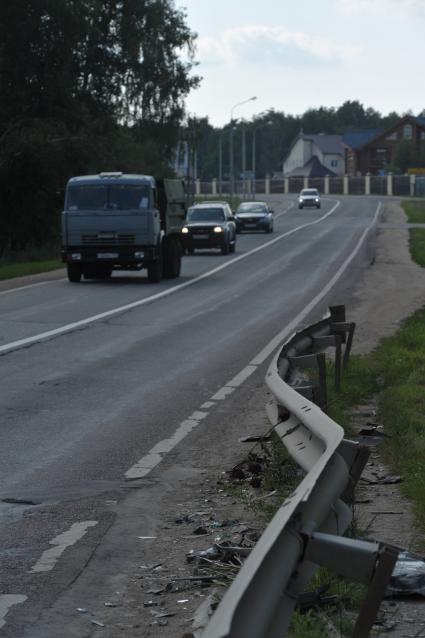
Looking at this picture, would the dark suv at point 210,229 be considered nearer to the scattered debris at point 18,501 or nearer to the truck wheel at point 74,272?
the truck wheel at point 74,272

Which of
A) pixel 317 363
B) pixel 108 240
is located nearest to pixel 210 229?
pixel 108 240

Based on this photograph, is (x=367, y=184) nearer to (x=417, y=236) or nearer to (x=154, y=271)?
(x=417, y=236)

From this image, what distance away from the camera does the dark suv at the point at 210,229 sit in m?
45.9

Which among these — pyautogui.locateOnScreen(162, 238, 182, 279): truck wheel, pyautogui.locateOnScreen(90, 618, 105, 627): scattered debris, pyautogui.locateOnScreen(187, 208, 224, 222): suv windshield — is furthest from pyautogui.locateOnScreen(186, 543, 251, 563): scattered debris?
pyautogui.locateOnScreen(187, 208, 224, 222): suv windshield

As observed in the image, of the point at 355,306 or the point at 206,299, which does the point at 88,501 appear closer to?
the point at 355,306

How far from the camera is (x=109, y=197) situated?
30.9 metres

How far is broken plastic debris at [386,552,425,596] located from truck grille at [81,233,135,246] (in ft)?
81.7

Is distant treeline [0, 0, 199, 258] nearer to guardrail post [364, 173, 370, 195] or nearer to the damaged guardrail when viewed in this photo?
the damaged guardrail

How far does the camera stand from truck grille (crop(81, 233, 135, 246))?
3058 centimetres

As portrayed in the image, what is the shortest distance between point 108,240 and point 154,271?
1.48 metres

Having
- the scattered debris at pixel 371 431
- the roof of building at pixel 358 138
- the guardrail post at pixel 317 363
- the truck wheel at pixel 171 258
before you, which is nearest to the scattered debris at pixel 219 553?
the guardrail post at pixel 317 363

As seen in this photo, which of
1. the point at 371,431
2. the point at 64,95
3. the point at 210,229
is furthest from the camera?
the point at 64,95

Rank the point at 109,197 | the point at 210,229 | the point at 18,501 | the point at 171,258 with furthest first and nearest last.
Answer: the point at 210,229
the point at 171,258
the point at 109,197
the point at 18,501

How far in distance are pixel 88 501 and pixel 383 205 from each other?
98.7 m
